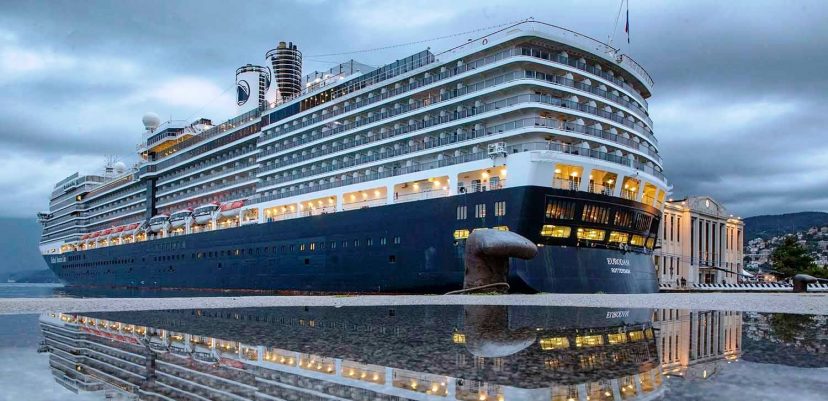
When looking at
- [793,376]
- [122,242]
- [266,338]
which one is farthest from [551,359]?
[122,242]

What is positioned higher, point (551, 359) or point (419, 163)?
point (419, 163)

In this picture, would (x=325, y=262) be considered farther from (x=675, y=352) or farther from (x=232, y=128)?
(x=675, y=352)

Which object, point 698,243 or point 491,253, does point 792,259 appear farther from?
point 491,253

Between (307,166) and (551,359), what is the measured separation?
40129 millimetres

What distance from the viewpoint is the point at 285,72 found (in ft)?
187

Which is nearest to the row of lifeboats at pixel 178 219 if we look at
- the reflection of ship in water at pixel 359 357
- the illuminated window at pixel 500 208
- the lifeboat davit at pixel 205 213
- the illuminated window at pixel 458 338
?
the lifeboat davit at pixel 205 213

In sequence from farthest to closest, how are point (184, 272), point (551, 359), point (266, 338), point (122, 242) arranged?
1. point (122, 242)
2. point (184, 272)
3. point (266, 338)
4. point (551, 359)

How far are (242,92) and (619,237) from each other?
139ft

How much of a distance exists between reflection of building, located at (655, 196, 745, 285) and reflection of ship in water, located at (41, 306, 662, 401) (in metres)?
57.9

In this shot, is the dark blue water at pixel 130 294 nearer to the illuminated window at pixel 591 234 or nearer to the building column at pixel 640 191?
the illuminated window at pixel 591 234

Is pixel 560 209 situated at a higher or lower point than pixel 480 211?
higher

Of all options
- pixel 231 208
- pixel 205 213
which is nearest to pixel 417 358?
pixel 231 208

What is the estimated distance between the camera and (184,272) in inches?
2228

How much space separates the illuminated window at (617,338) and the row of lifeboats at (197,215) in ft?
147
